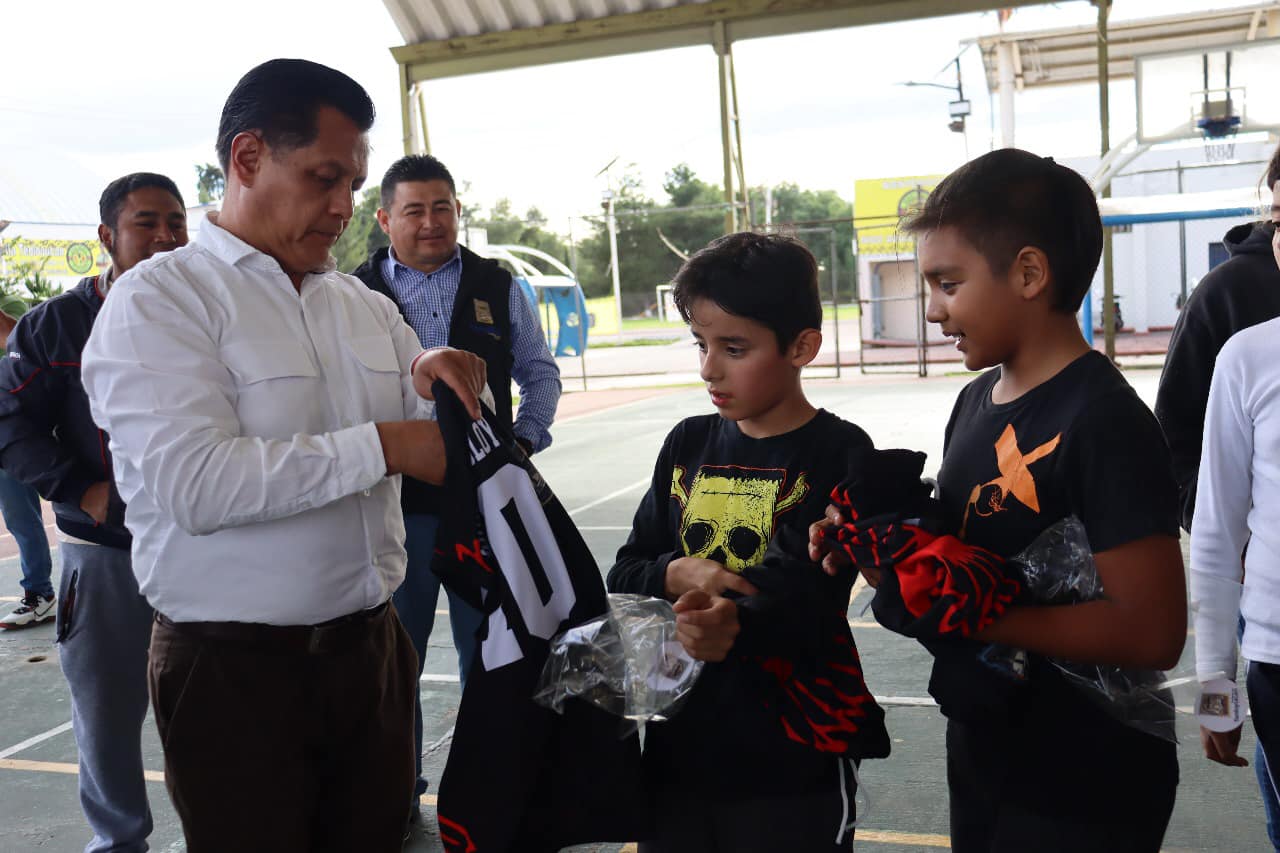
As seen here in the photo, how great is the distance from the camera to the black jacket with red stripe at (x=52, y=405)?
2.96 metres

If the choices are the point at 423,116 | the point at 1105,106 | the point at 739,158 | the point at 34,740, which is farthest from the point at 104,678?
the point at 1105,106

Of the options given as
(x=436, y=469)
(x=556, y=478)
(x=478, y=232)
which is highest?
(x=478, y=232)

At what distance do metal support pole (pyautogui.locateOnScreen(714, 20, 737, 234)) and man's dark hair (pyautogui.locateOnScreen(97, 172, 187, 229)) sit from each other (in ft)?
27.5

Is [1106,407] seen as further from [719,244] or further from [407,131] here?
[407,131]

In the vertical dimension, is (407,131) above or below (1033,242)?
above

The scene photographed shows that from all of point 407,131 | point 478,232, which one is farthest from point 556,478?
point 478,232

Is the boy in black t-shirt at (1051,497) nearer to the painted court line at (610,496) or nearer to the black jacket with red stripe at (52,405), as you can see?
the black jacket with red stripe at (52,405)

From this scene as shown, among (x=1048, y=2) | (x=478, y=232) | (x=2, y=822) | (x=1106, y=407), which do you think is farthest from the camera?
(x=478, y=232)

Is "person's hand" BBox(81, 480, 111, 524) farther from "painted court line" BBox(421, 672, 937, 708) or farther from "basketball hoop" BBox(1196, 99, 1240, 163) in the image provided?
"basketball hoop" BBox(1196, 99, 1240, 163)

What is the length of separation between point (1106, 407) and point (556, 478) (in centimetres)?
876

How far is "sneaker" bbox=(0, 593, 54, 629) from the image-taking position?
611 centimetres

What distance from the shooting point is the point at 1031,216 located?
1.56m

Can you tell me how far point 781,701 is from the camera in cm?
177

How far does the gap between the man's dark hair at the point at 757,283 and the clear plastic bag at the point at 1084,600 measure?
0.61 metres
